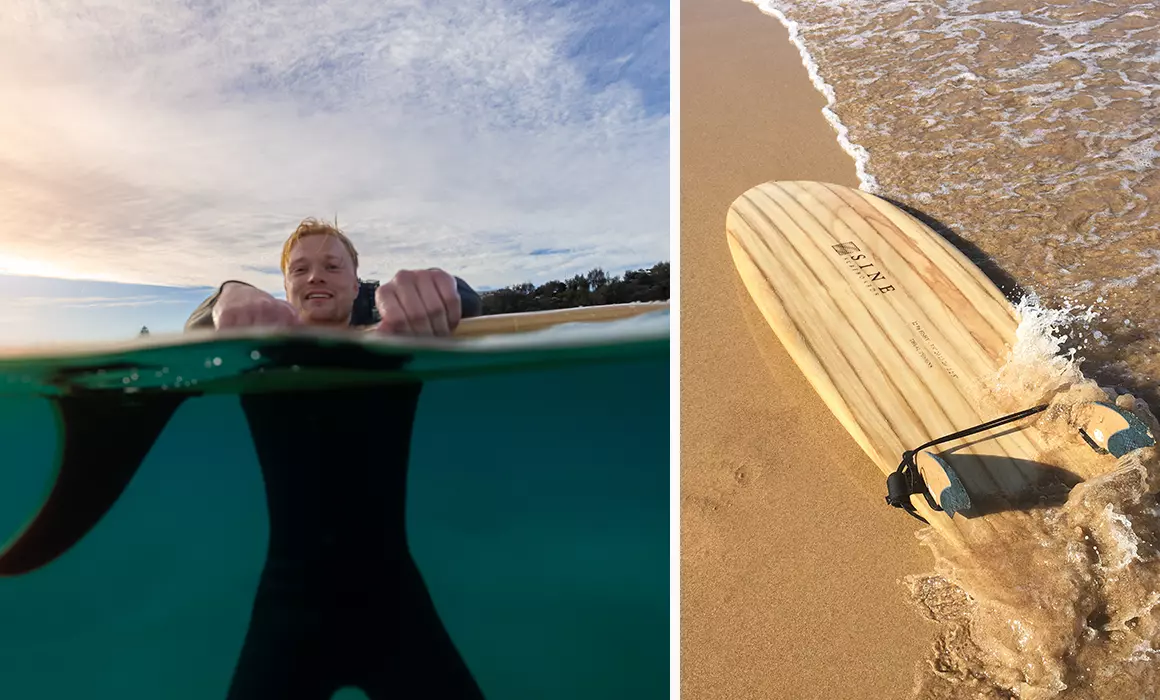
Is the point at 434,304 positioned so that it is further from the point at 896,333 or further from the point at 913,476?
the point at 896,333

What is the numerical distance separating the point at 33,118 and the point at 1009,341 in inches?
94.8

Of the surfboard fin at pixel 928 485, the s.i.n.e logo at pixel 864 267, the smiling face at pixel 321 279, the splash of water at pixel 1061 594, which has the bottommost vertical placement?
the splash of water at pixel 1061 594

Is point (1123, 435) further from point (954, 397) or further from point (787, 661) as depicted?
point (787, 661)

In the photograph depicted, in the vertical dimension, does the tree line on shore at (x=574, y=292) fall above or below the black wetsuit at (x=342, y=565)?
above

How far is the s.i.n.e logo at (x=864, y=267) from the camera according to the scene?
2.33 m

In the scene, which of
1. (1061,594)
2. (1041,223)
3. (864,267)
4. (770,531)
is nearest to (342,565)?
(770,531)

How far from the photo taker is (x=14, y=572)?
1405mm

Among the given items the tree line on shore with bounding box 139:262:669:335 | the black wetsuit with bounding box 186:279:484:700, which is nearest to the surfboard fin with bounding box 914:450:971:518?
the tree line on shore with bounding box 139:262:669:335

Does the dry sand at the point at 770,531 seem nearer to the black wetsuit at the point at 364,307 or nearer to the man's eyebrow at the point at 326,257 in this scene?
the black wetsuit at the point at 364,307

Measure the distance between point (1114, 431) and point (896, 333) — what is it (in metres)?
0.62

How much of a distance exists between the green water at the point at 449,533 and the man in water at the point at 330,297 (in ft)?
0.23

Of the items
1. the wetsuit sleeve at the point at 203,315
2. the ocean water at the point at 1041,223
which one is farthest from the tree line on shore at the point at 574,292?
the ocean water at the point at 1041,223

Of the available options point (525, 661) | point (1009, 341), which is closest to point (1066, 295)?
point (1009, 341)

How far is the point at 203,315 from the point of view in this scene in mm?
1416
